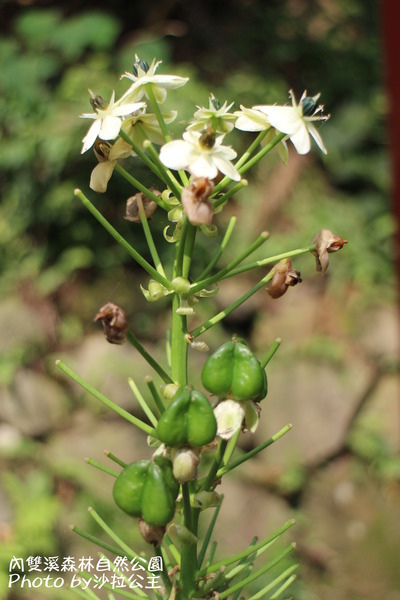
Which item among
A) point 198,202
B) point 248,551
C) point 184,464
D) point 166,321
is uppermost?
point 198,202

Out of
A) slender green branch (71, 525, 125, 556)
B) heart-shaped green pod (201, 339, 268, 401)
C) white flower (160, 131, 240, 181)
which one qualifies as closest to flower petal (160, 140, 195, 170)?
white flower (160, 131, 240, 181)

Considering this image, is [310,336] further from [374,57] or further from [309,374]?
[374,57]

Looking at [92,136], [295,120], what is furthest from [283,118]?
[92,136]

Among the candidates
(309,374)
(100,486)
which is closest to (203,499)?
(100,486)

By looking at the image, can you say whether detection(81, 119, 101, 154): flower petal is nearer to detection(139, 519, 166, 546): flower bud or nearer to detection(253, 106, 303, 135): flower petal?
detection(253, 106, 303, 135): flower petal

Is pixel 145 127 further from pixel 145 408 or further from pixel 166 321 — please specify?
pixel 166 321

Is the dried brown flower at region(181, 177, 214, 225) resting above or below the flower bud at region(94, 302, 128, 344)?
above
